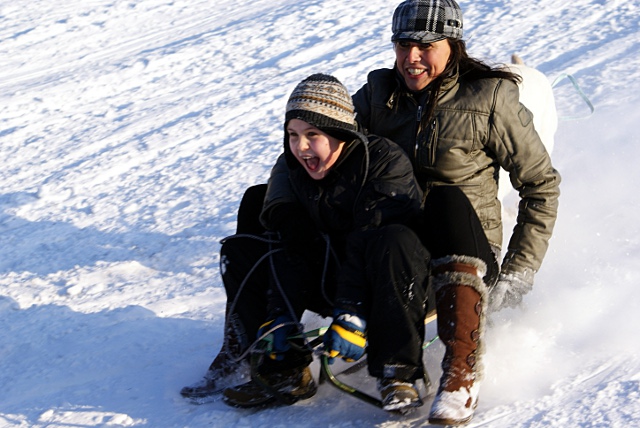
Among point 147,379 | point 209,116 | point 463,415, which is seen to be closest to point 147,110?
point 209,116

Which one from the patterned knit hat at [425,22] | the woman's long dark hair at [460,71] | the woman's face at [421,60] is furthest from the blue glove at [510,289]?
the patterned knit hat at [425,22]

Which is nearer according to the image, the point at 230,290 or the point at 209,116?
the point at 230,290

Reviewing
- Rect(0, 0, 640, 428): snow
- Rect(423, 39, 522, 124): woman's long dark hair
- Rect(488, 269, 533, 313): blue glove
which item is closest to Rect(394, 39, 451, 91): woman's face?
Rect(423, 39, 522, 124): woman's long dark hair

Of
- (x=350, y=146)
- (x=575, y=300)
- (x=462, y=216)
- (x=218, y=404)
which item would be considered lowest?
(x=575, y=300)

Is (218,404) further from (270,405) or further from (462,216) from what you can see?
(462,216)

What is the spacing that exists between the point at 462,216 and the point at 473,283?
202mm

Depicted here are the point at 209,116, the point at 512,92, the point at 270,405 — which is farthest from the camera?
the point at 209,116

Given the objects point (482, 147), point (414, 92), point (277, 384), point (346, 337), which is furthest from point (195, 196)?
point (346, 337)

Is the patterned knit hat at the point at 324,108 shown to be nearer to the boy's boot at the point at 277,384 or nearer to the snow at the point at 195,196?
the boy's boot at the point at 277,384

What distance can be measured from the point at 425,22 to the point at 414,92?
237 mm

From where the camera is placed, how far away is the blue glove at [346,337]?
7.55 ft

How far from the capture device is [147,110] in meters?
6.04

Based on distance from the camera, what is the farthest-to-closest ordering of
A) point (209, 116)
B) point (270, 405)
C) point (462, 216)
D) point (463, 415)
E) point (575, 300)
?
point (209, 116), point (575, 300), point (270, 405), point (462, 216), point (463, 415)

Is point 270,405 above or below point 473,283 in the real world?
below
